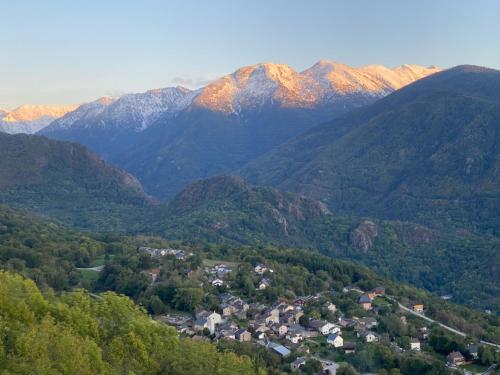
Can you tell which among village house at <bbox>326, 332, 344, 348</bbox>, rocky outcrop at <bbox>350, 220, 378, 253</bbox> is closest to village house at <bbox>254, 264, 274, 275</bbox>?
village house at <bbox>326, 332, 344, 348</bbox>

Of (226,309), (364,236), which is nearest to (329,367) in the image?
(226,309)

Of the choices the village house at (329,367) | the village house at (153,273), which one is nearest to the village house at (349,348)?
the village house at (329,367)

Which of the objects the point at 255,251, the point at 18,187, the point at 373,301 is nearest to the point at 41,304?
the point at 373,301

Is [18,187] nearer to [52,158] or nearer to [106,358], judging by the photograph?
[52,158]

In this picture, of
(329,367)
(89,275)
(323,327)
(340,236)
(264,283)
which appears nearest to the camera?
(329,367)

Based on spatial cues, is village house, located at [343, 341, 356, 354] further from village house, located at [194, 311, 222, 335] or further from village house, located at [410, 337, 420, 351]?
village house, located at [194, 311, 222, 335]

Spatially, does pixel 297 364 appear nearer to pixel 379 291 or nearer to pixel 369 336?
pixel 369 336

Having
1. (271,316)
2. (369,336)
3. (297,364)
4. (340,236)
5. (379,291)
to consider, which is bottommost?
(340,236)
